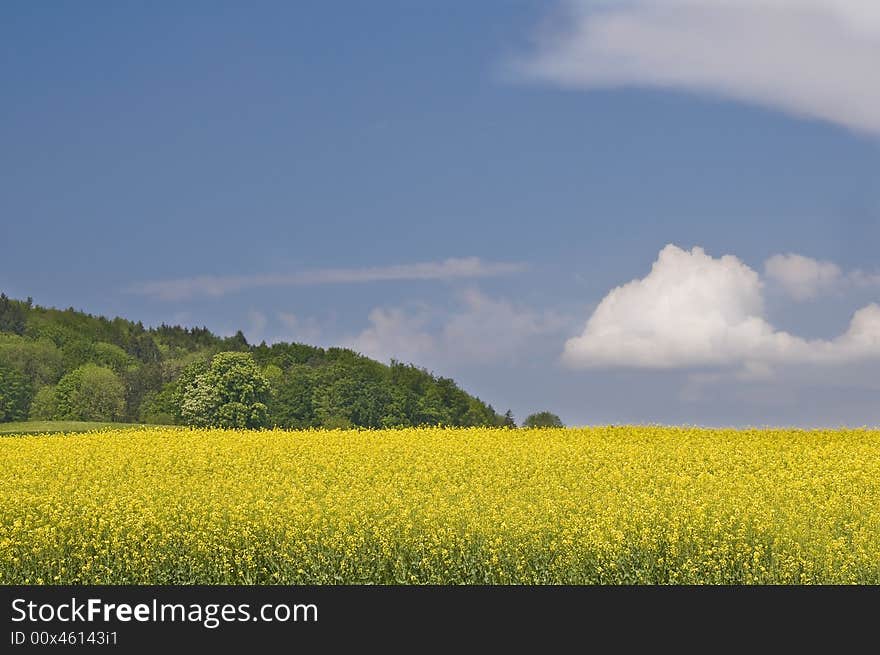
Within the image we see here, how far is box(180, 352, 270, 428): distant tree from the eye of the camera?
59.0m

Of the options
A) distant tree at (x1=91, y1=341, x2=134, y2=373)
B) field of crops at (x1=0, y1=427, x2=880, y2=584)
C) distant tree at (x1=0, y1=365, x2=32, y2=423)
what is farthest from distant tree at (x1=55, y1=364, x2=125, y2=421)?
field of crops at (x1=0, y1=427, x2=880, y2=584)

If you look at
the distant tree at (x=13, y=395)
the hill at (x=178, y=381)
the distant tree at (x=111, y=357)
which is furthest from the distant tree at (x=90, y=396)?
the distant tree at (x=111, y=357)

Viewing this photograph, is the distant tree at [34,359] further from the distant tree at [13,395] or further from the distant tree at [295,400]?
the distant tree at [295,400]

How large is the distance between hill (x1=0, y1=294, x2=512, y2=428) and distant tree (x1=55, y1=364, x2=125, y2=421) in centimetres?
8

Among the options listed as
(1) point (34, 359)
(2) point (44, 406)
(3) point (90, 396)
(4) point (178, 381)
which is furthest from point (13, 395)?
(4) point (178, 381)

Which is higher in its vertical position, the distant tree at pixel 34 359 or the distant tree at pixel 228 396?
the distant tree at pixel 34 359

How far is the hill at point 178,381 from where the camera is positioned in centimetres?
6769

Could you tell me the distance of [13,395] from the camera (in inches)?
3164

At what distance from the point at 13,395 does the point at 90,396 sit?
5.74 metres

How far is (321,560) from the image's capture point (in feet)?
46.6

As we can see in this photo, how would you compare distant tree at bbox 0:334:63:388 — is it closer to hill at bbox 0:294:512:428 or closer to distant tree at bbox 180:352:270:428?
hill at bbox 0:294:512:428

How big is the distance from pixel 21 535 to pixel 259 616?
20.6 ft

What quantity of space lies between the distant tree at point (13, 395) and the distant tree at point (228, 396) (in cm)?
2514

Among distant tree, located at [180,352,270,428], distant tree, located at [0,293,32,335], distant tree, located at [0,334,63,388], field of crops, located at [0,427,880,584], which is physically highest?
distant tree, located at [0,293,32,335]
